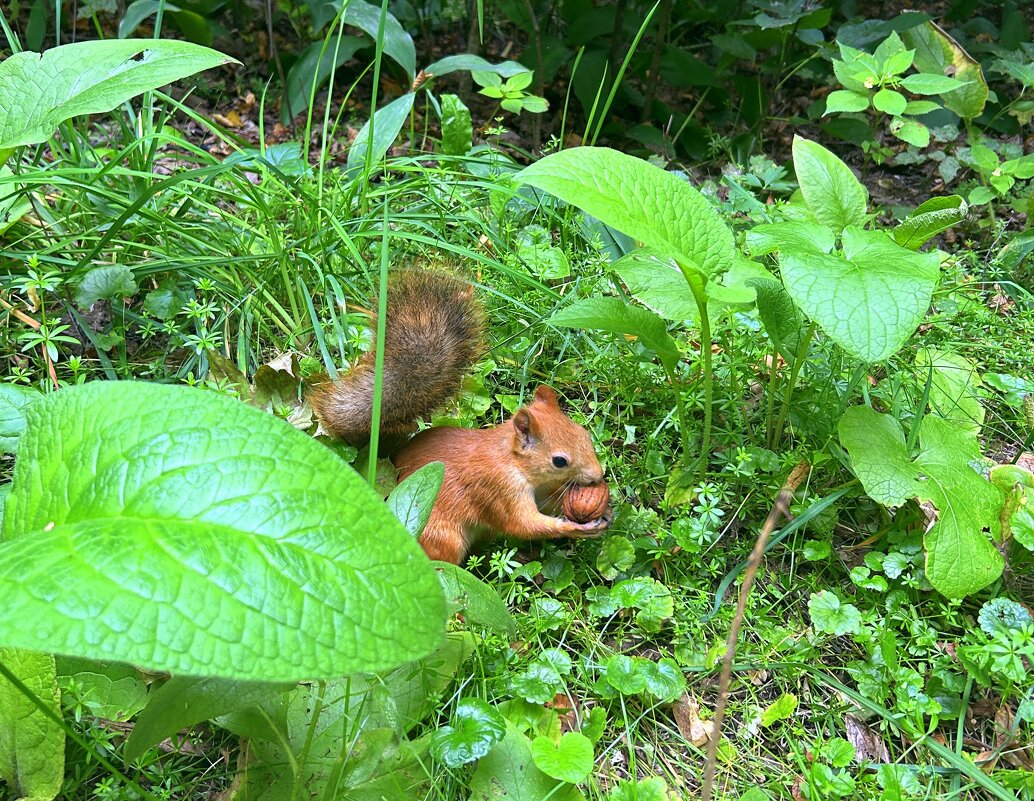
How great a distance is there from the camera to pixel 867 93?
3.02m

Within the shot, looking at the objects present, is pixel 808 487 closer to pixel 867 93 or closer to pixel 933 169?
pixel 867 93

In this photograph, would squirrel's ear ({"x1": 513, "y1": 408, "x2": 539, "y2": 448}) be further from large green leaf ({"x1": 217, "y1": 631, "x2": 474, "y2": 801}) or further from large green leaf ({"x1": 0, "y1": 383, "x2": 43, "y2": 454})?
large green leaf ({"x1": 0, "y1": 383, "x2": 43, "y2": 454})

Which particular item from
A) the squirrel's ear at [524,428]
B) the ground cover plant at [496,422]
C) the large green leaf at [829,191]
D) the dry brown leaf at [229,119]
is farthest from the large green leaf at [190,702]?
the dry brown leaf at [229,119]

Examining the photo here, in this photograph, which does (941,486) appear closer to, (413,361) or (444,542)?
(444,542)

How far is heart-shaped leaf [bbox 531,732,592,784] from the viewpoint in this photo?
1.56 meters

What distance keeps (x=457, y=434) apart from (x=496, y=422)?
11.2 inches

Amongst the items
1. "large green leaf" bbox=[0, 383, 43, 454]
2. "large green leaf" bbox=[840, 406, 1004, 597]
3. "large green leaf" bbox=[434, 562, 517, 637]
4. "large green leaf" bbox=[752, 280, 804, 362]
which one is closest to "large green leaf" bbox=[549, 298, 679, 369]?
"large green leaf" bbox=[752, 280, 804, 362]

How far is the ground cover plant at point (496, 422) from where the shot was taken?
109 cm

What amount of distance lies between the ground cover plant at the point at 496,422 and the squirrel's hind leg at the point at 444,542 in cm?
6

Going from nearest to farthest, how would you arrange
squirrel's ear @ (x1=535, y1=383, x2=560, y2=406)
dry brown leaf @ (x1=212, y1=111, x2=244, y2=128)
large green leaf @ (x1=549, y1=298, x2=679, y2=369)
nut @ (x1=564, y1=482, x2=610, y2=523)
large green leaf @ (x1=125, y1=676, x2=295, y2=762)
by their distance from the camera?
1. large green leaf @ (x1=125, y1=676, x2=295, y2=762)
2. large green leaf @ (x1=549, y1=298, x2=679, y2=369)
3. nut @ (x1=564, y1=482, x2=610, y2=523)
4. squirrel's ear @ (x1=535, y1=383, x2=560, y2=406)
5. dry brown leaf @ (x1=212, y1=111, x2=244, y2=128)

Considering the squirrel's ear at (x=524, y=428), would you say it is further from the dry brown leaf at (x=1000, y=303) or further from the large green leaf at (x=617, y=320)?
the dry brown leaf at (x=1000, y=303)

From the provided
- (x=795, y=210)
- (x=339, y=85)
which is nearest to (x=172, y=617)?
(x=795, y=210)

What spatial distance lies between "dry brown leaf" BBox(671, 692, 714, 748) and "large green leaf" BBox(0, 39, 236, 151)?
1.60m

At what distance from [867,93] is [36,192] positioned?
2.72 m
